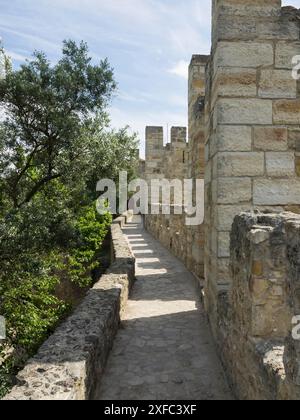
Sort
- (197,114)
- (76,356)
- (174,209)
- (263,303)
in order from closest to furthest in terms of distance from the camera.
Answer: (263,303)
(76,356)
(197,114)
(174,209)

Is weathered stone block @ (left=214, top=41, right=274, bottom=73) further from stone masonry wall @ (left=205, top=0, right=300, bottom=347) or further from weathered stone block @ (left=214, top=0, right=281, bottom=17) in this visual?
weathered stone block @ (left=214, top=0, right=281, bottom=17)

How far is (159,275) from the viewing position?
8.77 m

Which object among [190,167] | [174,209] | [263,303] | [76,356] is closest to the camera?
[263,303]

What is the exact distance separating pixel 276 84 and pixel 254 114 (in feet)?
1.41

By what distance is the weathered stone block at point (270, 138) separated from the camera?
14.6 ft

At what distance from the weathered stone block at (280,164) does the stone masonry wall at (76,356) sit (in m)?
2.55

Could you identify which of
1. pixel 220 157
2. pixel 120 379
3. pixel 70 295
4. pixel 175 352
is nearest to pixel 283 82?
pixel 220 157

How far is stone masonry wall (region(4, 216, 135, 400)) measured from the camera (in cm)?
273

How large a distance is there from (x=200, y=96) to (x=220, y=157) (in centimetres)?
389

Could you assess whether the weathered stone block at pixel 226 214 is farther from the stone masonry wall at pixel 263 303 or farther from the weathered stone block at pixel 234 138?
the stone masonry wall at pixel 263 303

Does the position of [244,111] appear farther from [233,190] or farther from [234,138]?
[233,190]

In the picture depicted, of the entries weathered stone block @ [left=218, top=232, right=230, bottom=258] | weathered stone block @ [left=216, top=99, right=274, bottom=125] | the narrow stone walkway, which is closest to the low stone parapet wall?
the narrow stone walkway

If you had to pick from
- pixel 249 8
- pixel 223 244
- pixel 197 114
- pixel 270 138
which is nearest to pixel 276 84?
pixel 270 138

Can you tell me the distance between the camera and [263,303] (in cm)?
302
